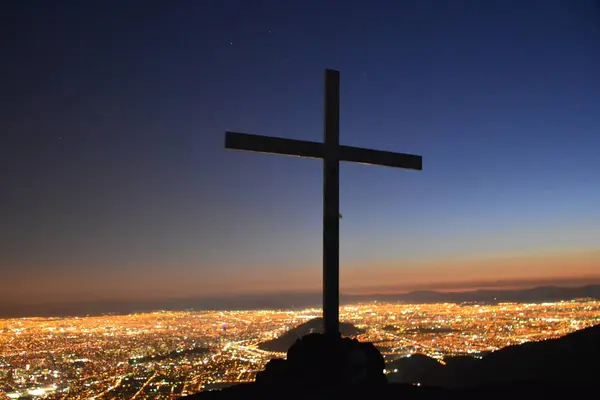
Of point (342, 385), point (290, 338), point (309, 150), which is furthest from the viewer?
point (290, 338)

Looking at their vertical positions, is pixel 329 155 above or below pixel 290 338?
above

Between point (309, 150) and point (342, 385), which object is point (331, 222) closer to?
point (309, 150)

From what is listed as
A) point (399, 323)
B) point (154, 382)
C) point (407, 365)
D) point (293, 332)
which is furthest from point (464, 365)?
point (399, 323)

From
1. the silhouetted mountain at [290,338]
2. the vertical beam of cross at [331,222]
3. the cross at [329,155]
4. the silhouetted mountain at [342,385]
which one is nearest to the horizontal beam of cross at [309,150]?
the cross at [329,155]

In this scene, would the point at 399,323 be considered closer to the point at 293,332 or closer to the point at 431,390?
the point at 293,332

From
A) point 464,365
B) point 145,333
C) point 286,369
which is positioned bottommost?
point 145,333

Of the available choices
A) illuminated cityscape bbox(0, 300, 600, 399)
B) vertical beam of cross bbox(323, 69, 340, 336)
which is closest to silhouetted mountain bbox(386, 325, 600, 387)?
vertical beam of cross bbox(323, 69, 340, 336)

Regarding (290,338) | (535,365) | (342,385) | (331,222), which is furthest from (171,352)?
(342,385)

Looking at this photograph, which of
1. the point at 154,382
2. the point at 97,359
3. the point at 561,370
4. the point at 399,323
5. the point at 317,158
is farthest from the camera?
the point at 399,323

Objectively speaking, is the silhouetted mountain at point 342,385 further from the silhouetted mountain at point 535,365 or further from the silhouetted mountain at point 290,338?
the silhouetted mountain at point 290,338
